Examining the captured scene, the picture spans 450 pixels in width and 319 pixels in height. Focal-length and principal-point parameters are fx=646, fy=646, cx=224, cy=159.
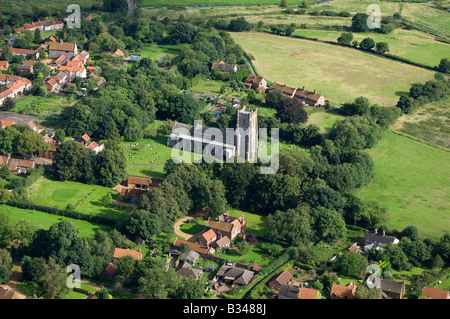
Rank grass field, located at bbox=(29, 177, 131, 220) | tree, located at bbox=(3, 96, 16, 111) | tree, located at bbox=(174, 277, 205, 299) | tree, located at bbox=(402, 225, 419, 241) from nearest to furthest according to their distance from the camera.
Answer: tree, located at bbox=(174, 277, 205, 299) < tree, located at bbox=(402, 225, 419, 241) < grass field, located at bbox=(29, 177, 131, 220) < tree, located at bbox=(3, 96, 16, 111)

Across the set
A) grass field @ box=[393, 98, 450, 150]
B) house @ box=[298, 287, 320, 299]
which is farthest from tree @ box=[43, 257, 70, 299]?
grass field @ box=[393, 98, 450, 150]

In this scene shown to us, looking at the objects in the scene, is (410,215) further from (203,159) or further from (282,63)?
(282,63)

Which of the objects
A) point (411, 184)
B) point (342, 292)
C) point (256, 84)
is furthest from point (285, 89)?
point (342, 292)

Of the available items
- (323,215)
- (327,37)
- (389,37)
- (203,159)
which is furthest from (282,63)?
(323,215)

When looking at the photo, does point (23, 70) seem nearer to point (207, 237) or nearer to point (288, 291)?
point (207, 237)

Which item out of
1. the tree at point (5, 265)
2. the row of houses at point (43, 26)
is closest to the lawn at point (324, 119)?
the tree at point (5, 265)

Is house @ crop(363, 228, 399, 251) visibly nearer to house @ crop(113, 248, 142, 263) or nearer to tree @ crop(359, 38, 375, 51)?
house @ crop(113, 248, 142, 263)
